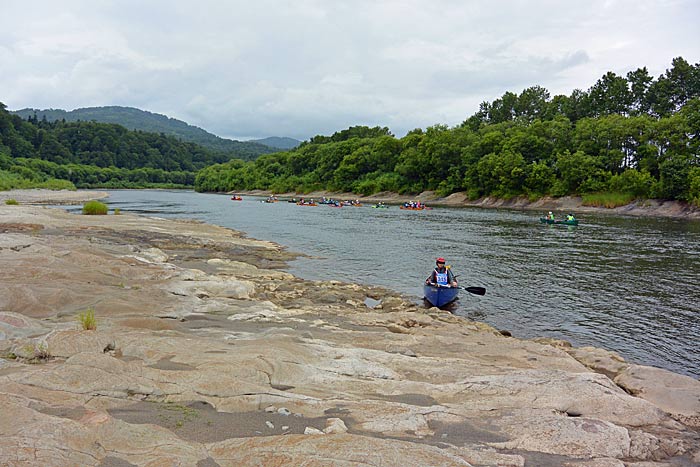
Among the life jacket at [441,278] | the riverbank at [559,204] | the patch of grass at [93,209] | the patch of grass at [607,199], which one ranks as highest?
the patch of grass at [607,199]

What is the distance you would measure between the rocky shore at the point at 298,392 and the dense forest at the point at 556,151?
70593mm

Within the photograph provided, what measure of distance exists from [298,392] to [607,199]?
275ft

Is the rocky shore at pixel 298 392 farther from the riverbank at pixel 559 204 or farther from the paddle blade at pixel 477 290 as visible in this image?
the riverbank at pixel 559 204

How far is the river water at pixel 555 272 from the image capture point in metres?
17.5

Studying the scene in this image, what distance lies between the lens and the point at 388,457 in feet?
19.3

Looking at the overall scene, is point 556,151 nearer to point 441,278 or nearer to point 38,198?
point 441,278

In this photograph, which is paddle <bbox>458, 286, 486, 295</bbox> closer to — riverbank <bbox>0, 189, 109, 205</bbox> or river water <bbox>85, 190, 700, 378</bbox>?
river water <bbox>85, 190, 700, 378</bbox>

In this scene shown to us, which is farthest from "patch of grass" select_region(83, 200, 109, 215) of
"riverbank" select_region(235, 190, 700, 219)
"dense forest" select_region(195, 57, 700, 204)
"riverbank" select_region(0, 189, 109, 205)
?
"dense forest" select_region(195, 57, 700, 204)

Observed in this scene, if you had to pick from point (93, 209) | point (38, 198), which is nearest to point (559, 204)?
point (93, 209)

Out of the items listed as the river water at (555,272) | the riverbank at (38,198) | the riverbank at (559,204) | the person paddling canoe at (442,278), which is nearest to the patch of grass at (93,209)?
the river water at (555,272)

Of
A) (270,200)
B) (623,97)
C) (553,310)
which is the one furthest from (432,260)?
(623,97)

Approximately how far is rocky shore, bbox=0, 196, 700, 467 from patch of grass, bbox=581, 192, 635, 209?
73406mm

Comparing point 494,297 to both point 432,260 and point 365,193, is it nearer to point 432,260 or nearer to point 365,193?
point 432,260

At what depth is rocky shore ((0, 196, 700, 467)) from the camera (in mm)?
6012
